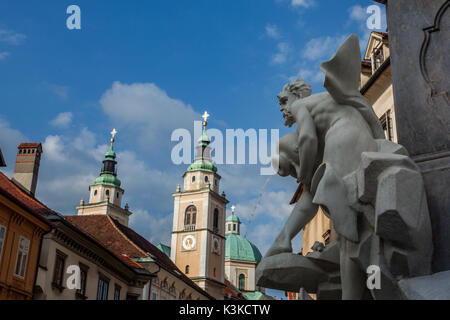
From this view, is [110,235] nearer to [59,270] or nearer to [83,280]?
[83,280]

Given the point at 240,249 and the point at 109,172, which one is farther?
the point at 240,249

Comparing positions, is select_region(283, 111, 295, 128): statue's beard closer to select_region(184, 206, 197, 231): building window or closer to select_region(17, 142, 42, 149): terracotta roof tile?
select_region(17, 142, 42, 149): terracotta roof tile

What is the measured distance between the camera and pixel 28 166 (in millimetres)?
32781

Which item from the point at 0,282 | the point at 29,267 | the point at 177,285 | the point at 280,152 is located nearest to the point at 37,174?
the point at 29,267

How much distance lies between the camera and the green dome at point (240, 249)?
123688 mm

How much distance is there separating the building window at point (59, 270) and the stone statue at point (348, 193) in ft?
79.2

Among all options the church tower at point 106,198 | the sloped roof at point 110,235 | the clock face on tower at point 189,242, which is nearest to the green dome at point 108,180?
the church tower at point 106,198

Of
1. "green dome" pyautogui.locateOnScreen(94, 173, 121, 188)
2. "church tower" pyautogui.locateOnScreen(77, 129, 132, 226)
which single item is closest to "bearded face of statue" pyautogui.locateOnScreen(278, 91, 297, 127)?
"church tower" pyautogui.locateOnScreen(77, 129, 132, 226)

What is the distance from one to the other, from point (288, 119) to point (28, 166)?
29.8 m

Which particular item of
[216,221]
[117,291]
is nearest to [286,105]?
[117,291]

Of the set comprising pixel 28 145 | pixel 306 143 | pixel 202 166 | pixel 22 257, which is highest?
pixel 202 166

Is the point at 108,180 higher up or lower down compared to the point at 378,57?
higher up

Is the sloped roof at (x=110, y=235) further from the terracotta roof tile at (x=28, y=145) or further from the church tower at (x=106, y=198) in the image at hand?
the church tower at (x=106, y=198)

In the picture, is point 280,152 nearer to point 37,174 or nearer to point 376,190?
point 376,190
